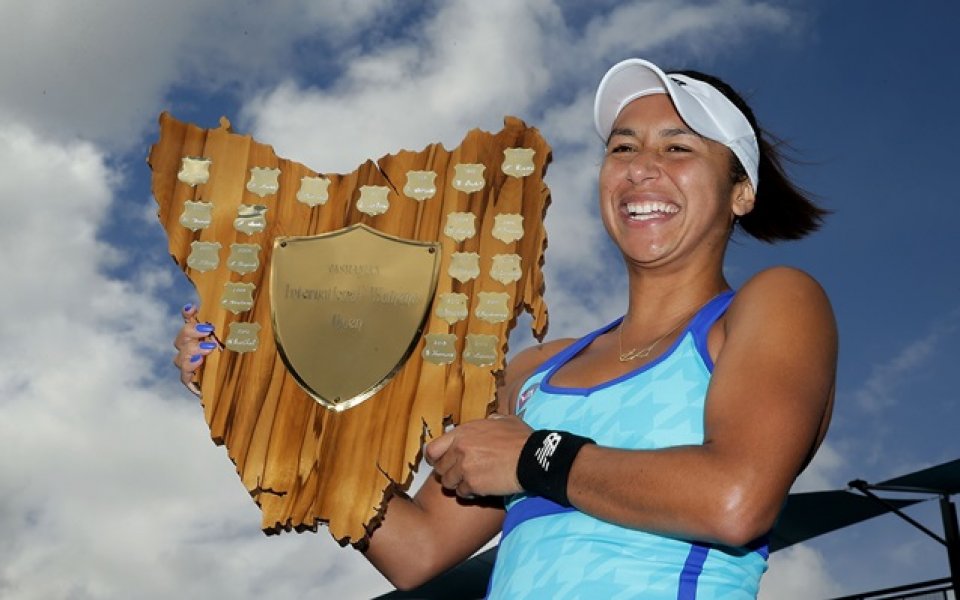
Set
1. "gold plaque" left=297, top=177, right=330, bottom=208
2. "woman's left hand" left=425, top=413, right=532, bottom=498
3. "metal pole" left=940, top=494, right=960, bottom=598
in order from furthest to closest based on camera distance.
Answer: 1. "metal pole" left=940, top=494, right=960, bottom=598
2. "gold plaque" left=297, top=177, right=330, bottom=208
3. "woman's left hand" left=425, top=413, right=532, bottom=498

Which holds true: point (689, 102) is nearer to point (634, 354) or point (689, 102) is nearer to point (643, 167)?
point (643, 167)

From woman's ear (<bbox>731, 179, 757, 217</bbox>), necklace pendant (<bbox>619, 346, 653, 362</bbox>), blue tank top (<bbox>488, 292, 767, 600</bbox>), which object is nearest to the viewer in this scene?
blue tank top (<bbox>488, 292, 767, 600</bbox>)

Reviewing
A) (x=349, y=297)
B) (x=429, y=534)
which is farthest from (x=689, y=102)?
(x=429, y=534)

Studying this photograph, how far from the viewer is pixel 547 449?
5.60ft

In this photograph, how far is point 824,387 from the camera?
1.65m

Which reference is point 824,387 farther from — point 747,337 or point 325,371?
point 325,371

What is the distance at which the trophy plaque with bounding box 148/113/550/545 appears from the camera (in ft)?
7.36

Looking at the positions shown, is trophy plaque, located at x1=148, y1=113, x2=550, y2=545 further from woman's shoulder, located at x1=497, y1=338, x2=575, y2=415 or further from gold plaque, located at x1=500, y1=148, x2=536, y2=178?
woman's shoulder, located at x1=497, y1=338, x2=575, y2=415

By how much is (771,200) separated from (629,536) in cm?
83

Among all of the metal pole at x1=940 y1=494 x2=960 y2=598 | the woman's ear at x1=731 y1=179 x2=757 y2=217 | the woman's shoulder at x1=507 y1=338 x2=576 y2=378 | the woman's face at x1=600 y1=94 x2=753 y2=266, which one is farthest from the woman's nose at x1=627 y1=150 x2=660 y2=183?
the metal pole at x1=940 y1=494 x2=960 y2=598

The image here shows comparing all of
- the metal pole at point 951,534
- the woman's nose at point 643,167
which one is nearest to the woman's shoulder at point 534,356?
the woman's nose at point 643,167

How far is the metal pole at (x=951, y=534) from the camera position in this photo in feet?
23.7

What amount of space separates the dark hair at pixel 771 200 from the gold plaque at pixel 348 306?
0.67 metres

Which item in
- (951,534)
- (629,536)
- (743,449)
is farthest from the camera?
(951,534)
